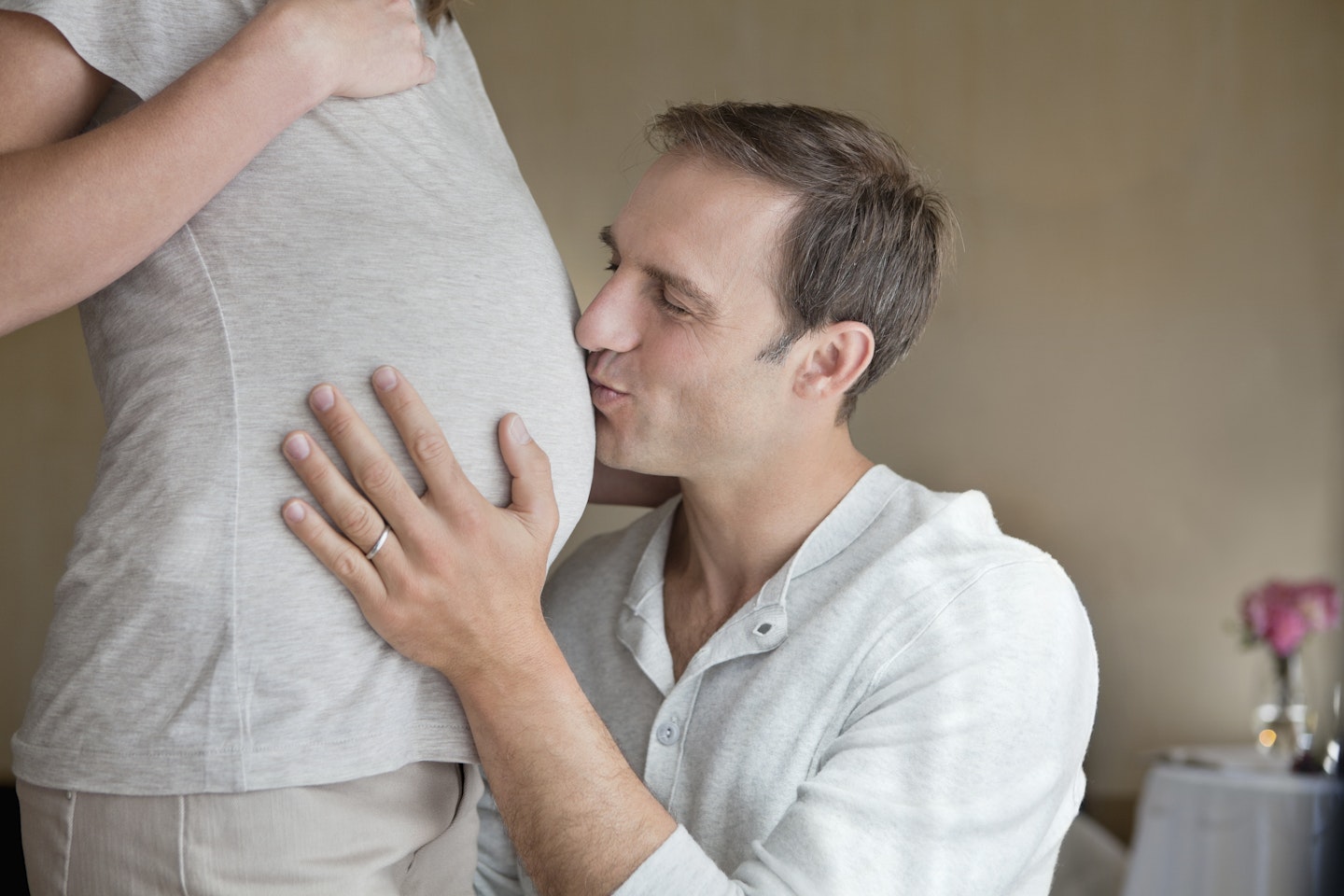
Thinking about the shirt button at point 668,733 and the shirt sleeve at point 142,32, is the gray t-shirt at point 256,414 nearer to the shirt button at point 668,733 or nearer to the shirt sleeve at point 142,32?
the shirt sleeve at point 142,32

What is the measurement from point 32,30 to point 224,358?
0.29 meters

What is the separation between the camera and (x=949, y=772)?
1.10 meters

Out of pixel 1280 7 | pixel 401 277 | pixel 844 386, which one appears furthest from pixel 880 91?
pixel 401 277

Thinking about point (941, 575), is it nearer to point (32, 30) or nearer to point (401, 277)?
point (401, 277)

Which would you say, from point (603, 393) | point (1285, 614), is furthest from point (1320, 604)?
point (603, 393)

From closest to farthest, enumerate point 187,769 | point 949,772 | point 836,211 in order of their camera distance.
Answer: point 187,769 < point 949,772 < point 836,211

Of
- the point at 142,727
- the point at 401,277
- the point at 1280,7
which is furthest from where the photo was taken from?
the point at 1280,7

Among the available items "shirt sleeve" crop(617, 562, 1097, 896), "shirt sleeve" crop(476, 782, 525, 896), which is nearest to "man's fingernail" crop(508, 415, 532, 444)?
"shirt sleeve" crop(617, 562, 1097, 896)

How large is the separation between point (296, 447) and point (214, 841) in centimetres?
30

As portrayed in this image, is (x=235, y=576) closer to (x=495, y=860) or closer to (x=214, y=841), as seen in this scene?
(x=214, y=841)

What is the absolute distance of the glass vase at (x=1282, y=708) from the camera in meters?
3.67

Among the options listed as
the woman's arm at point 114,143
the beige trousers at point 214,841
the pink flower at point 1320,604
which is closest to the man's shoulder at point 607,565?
the beige trousers at point 214,841

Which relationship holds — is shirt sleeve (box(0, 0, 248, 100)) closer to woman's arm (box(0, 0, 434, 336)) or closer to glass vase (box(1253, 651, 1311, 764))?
woman's arm (box(0, 0, 434, 336))

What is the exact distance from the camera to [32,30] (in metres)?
0.88
